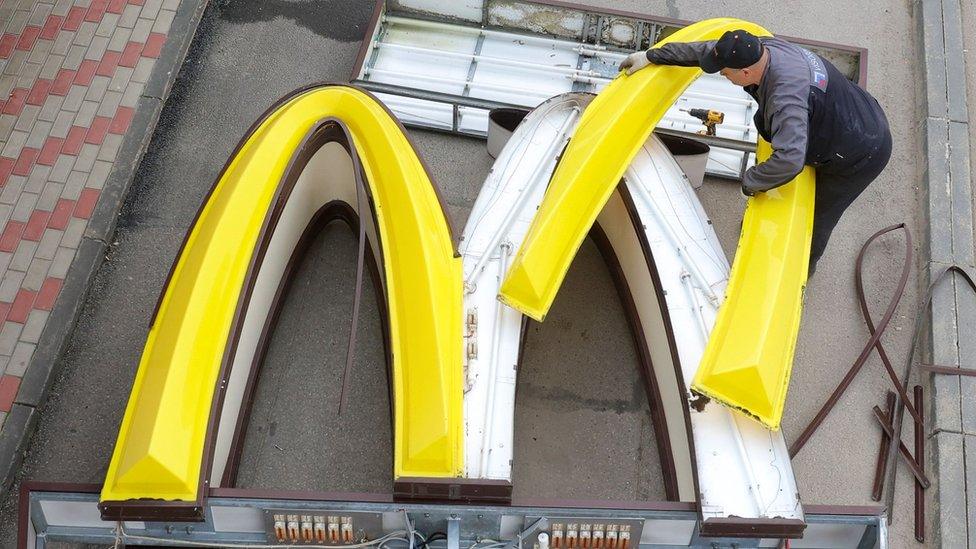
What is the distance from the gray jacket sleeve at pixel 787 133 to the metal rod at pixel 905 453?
152 centimetres

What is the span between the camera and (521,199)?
4250 millimetres

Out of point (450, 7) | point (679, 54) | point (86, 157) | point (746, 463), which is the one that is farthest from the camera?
point (450, 7)

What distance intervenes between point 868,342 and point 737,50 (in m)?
1.91

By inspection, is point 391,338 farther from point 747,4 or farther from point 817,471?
point 747,4

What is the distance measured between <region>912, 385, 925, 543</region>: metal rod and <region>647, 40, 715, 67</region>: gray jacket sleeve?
2.19 meters

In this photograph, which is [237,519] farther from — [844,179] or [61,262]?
[844,179]

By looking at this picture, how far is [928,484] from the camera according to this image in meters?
4.33

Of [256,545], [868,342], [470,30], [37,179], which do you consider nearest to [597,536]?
[256,545]

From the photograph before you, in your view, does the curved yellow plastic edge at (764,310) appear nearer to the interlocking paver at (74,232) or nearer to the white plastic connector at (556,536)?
the white plastic connector at (556,536)

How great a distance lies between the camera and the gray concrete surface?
170 inches

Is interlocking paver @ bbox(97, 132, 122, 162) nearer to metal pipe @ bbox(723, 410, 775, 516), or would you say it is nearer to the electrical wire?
the electrical wire

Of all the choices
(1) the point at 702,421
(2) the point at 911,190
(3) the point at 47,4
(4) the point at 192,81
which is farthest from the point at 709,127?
(3) the point at 47,4

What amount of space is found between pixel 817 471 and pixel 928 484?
22.2 inches

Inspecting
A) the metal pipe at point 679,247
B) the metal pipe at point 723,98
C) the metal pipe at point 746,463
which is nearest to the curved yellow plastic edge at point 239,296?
the metal pipe at point 679,247
